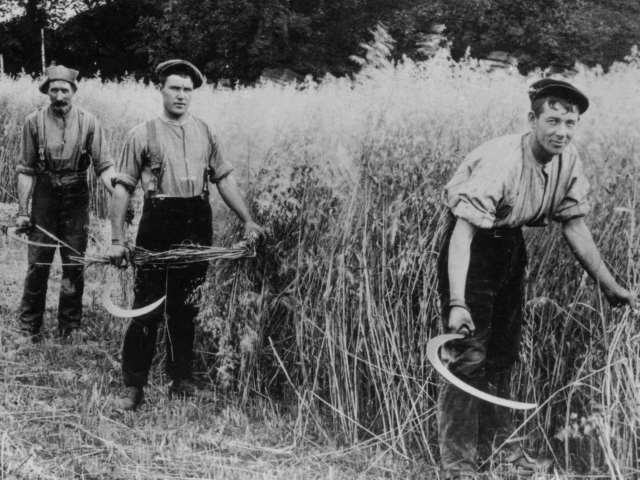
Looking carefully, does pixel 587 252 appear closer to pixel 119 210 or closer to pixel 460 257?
pixel 460 257

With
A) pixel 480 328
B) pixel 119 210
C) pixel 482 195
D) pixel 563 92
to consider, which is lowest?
pixel 480 328

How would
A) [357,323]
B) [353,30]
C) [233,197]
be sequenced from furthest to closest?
1. [353,30]
2. [233,197]
3. [357,323]

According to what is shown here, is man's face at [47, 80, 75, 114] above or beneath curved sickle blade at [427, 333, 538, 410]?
above

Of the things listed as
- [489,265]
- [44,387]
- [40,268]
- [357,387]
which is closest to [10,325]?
[40,268]

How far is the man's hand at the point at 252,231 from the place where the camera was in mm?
4262

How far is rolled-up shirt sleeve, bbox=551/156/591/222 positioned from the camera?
3.23 metres

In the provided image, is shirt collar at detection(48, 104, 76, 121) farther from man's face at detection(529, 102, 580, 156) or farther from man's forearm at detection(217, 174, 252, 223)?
man's face at detection(529, 102, 580, 156)

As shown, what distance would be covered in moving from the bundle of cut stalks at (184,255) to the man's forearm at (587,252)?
184 cm

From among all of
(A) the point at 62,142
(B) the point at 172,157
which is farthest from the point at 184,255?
(A) the point at 62,142

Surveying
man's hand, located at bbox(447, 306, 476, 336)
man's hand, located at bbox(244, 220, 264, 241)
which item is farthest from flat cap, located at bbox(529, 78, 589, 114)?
man's hand, located at bbox(244, 220, 264, 241)

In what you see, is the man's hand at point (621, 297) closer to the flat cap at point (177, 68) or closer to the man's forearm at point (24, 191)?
the flat cap at point (177, 68)

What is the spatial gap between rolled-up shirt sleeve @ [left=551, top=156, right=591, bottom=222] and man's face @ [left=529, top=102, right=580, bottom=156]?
195 mm

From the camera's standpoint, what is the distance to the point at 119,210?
13.9ft

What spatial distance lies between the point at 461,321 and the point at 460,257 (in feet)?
0.90
